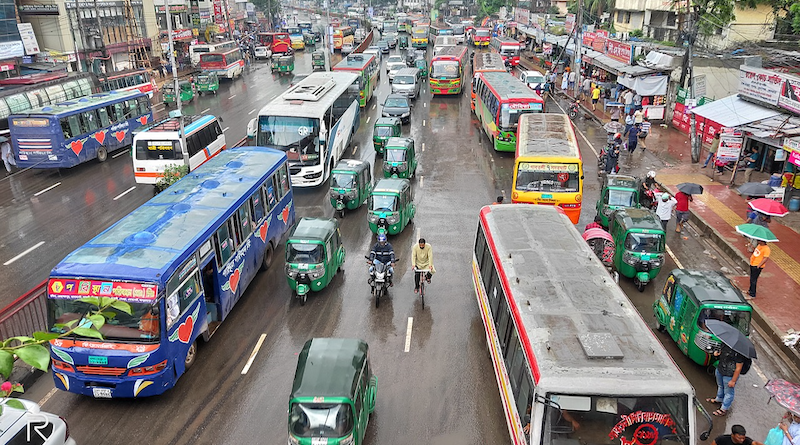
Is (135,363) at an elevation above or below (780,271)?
above

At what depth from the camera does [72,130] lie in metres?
24.9

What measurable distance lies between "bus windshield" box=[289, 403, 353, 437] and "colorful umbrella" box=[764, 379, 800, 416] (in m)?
5.92

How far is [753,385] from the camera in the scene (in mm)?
11391

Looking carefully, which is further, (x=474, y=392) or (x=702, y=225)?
(x=702, y=225)

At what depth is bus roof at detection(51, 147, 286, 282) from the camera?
33.2 ft

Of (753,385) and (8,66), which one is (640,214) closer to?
(753,385)

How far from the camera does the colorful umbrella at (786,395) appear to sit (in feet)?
25.5

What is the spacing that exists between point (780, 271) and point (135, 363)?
15.8m

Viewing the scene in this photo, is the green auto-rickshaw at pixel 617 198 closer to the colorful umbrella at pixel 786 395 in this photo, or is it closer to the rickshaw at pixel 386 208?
the rickshaw at pixel 386 208

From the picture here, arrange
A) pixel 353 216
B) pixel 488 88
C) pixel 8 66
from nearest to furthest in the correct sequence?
pixel 353 216
pixel 488 88
pixel 8 66

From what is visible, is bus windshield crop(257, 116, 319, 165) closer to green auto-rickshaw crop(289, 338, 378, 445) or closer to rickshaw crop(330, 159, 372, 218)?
rickshaw crop(330, 159, 372, 218)

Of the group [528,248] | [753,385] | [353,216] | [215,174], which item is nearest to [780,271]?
[753,385]

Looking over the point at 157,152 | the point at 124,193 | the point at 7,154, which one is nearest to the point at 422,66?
the point at 157,152

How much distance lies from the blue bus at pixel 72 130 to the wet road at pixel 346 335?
3.71 feet
